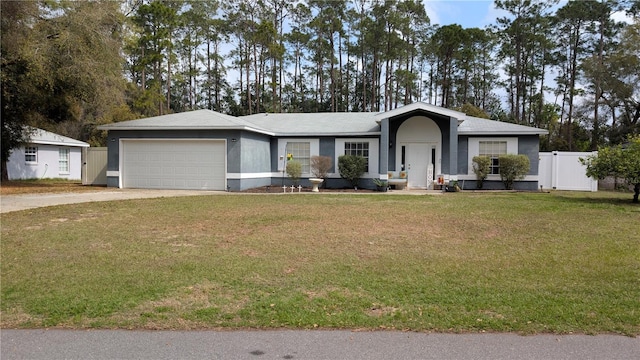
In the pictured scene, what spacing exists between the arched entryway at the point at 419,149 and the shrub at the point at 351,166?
187 cm

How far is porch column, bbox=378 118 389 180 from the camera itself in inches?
738

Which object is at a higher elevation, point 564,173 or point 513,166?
point 513,166

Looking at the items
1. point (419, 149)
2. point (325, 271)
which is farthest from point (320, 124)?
point (325, 271)

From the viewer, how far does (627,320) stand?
14.8 ft

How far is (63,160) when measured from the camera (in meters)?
28.2

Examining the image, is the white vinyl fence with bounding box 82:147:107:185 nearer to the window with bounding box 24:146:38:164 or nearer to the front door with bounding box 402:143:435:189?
the window with bounding box 24:146:38:164

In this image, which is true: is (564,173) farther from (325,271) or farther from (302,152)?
(325,271)

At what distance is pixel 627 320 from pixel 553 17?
132 feet

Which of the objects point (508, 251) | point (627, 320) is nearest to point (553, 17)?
point (508, 251)

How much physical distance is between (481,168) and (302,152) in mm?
8066

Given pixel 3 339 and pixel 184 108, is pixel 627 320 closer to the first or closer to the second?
pixel 3 339

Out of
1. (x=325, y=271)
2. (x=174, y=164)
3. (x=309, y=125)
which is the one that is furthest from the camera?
(x=309, y=125)

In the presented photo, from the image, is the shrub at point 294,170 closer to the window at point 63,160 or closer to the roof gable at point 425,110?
the roof gable at point 425,110

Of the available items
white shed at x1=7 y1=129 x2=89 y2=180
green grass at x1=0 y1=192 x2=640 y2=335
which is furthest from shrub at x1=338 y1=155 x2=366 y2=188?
white shed at x1=7 y1=129 x2=89 y2=180
